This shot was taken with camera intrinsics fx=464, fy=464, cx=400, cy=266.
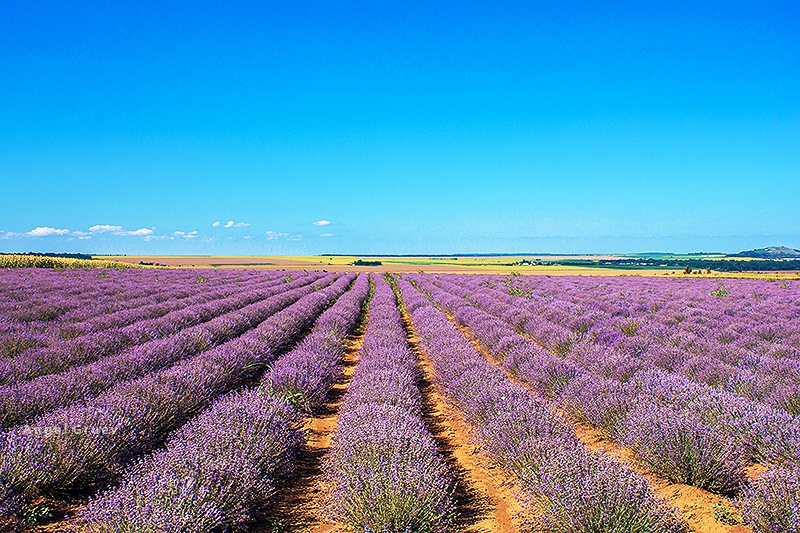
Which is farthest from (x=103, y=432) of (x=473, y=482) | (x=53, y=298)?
(x=53, y=298)

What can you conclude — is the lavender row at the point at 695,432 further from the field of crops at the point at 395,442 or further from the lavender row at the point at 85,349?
the lavender row at the point at 85,349

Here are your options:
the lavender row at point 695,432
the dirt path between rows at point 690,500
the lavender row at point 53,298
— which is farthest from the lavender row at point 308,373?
the lavender row at point 53,298

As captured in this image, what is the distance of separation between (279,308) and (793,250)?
16563 centimetres

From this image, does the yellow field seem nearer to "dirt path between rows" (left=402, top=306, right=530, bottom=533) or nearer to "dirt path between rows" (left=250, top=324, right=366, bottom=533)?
"dirt path between rows" (left=402, top=306, right=530, bottom=533)

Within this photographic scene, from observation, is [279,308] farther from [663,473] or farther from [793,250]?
[793,250]

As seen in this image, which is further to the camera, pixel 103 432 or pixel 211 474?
pixel 103 432

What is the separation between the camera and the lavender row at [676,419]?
11.0ft

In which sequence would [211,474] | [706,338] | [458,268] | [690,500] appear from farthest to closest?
[458,268] → [706,338] → [690,500] → [211,474]

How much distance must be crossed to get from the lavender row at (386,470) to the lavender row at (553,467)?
550 millimetres

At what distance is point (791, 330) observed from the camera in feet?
29.1

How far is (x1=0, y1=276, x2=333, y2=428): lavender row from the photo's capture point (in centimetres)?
411

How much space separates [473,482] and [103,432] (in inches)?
109

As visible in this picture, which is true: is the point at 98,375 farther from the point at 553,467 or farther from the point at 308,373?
the point at 553,467

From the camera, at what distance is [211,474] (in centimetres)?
282
